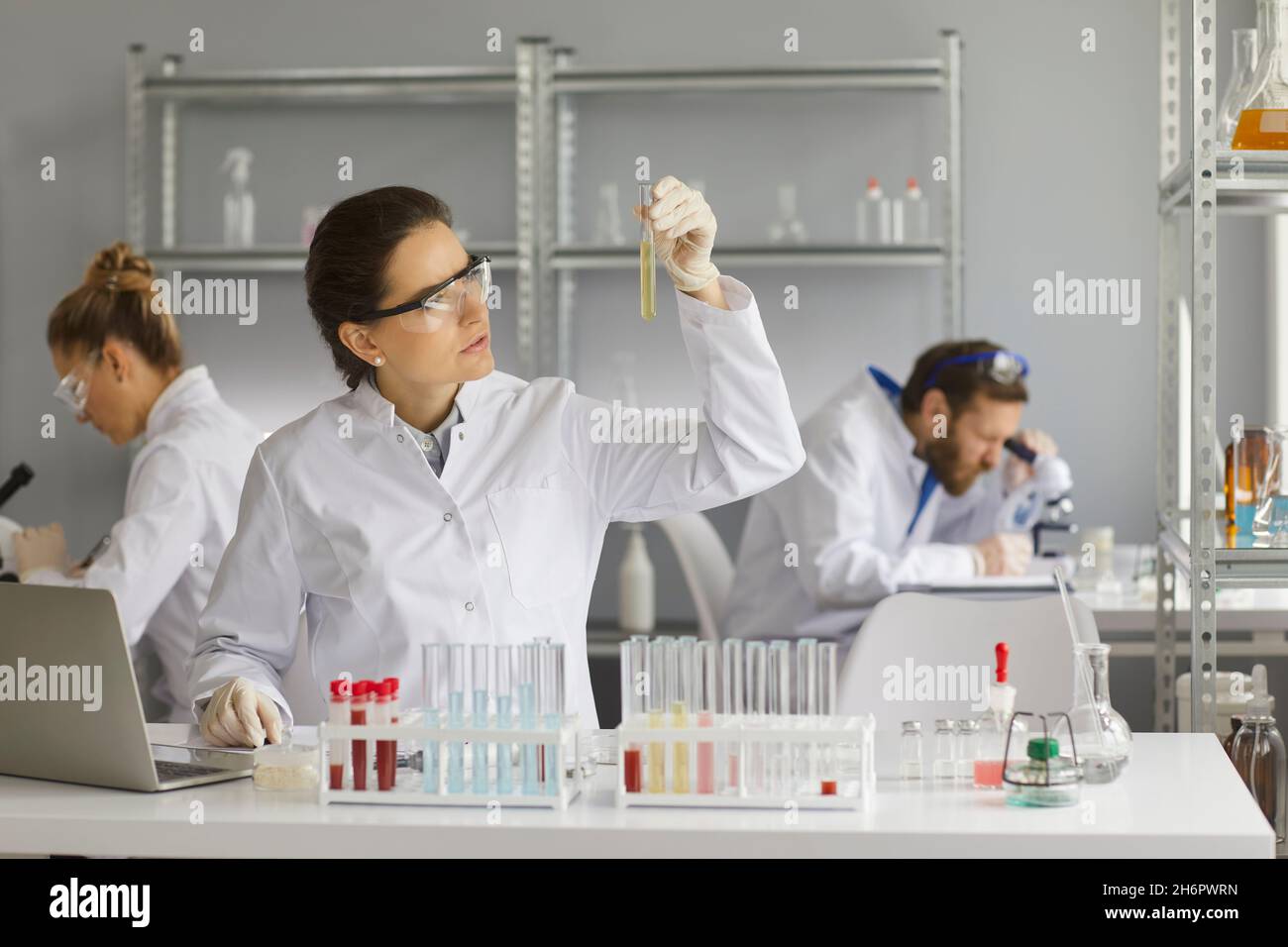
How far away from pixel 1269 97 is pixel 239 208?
2812 mm

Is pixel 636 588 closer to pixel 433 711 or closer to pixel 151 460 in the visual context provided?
pixel 151 460

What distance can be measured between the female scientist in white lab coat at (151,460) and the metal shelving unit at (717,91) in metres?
1.24

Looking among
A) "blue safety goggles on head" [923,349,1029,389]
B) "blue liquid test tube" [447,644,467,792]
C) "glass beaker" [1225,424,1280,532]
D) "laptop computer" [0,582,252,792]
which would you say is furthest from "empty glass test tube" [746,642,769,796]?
"blue safety goggles on head" [923,349,1029,389]

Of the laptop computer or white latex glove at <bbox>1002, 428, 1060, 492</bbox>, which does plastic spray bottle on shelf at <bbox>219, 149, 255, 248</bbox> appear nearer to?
white latex glove at <bbox>1002, 428, 1060, 492</bbox>

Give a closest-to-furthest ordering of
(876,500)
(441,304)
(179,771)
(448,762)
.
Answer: (448,762), (179,771), (441,304), (876,500)

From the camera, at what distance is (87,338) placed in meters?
2.76

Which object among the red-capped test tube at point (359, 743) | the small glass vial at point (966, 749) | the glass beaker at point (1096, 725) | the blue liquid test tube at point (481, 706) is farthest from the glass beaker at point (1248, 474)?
the red-capped test tube at point (359, 743)

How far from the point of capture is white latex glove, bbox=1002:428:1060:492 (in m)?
3.64

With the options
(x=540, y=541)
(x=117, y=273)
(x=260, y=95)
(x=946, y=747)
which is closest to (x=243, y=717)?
(x=540, y=541)

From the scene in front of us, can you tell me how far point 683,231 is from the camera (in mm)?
1547

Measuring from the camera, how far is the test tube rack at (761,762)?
1333 millimetres

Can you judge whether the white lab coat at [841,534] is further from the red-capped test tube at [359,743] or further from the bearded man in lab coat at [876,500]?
the red-capped test tube at [359,743]

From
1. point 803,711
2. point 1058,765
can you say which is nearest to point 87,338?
point 803,711
